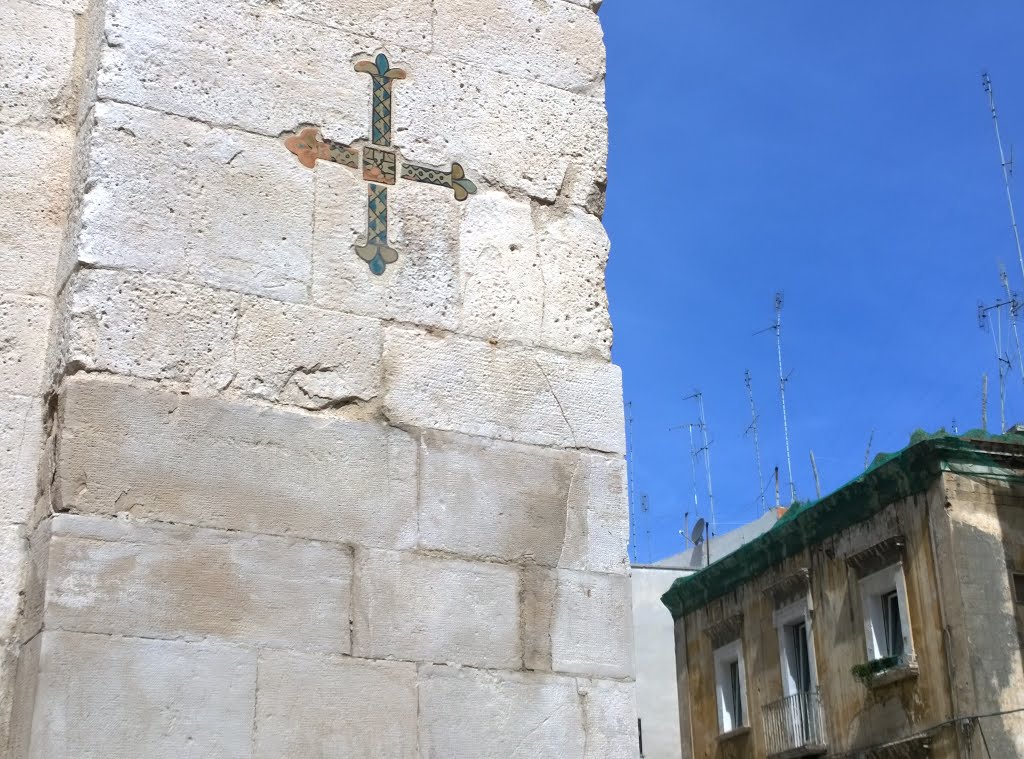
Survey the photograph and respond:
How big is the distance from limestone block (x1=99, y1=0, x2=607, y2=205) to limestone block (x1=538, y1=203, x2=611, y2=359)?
0.27ft

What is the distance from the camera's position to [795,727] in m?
18.4


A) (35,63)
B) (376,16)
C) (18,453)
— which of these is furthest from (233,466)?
(376,16)

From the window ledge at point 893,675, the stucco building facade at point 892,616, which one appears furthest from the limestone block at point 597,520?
the window ledge at point 893,675

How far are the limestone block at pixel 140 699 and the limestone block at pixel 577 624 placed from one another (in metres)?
0.69

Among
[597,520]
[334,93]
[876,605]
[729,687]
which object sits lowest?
[597,520]

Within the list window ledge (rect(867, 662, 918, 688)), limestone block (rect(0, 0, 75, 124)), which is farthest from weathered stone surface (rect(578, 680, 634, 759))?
window ledge (rect(867, 662, 918, 688))

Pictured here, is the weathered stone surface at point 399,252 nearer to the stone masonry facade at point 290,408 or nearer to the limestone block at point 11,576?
the stone masonry facade at point 290,408

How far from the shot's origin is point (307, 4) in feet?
11.4

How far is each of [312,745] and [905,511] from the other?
14.2 m

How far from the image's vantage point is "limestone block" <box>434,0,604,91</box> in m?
3.64

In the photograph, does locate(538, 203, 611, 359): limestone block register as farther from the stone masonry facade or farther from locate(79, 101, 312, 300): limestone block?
locate(79, 101, 312, 300): limestone block

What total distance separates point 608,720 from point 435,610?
0.49 m

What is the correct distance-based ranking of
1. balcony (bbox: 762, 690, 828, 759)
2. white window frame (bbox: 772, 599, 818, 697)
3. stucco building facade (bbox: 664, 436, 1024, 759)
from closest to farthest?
stucco building facade (bbox: 664, 436, 1024, 759) → balcony (bbox: 762, 690, 828, 759) → white window frame (bbox: 772, 599, 818, 697)

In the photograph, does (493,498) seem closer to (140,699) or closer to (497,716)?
(497,716)
